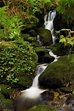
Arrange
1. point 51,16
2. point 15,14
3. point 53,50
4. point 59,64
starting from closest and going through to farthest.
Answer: point 59,64
point 15,14
point 53,50
point 51,16

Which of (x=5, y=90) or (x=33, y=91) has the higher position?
(x=5, y=90)

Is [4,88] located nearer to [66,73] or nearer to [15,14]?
[66,73]

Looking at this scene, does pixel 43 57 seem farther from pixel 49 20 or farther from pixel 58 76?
pixel 49 20

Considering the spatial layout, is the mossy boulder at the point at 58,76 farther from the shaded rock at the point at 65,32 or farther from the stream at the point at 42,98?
the shaded rock at the point at 65,32

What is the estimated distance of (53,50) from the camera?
11.1 m

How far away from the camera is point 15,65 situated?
7590 millimetres

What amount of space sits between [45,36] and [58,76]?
523cm

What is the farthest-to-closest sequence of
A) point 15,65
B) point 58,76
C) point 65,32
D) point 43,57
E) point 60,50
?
point 65,32
point 60,50
point 43,57
point 15,65
point 58,76

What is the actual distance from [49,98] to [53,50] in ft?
15.7

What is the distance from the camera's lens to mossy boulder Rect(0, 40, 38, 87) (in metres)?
7.36

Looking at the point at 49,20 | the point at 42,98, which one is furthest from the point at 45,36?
the point at 42,98

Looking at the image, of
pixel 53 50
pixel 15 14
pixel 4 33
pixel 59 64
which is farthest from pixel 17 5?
pixel 59 64

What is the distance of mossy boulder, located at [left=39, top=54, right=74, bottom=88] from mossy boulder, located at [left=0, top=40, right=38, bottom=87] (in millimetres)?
565

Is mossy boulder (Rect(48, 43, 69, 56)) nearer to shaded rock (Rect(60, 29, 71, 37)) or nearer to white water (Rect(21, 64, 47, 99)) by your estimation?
shaded rock (Rect(60, 29, 71, 37))
